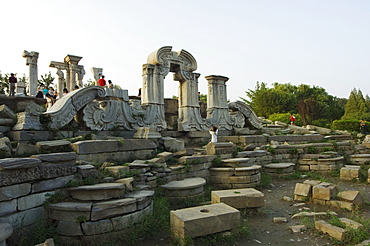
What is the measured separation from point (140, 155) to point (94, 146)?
1401 millimetres

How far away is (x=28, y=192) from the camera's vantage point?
4.15 m

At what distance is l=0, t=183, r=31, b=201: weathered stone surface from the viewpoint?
386 centimetres

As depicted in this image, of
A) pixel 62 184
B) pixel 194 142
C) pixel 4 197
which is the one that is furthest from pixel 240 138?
pixel 4 197

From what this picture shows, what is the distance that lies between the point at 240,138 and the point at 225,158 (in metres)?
2.33

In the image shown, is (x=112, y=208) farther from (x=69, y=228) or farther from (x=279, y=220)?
(x=279, y=220)

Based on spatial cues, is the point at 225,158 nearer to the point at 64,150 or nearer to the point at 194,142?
the point at 194,142

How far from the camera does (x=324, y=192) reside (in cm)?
595

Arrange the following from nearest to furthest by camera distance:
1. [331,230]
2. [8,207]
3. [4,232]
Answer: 1. [4,232]
2. [8,207]
3. [331,230]

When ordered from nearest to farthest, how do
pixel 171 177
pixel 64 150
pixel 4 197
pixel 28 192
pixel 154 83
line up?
pixel 4 197, pixel 28 192, pixel 64 150, pixel 171 177, pixel 154 83

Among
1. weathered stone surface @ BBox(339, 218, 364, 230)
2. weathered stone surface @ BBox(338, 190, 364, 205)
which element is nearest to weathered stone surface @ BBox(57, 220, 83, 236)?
weathered stone surface @ BBox(339, 218, 364, 230)

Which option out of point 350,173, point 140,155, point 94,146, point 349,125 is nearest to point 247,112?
point 350,173

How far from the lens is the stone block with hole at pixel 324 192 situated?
589 cm

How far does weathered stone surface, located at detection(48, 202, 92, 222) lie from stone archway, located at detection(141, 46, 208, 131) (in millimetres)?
5418

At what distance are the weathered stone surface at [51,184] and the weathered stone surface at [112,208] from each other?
0.82m
